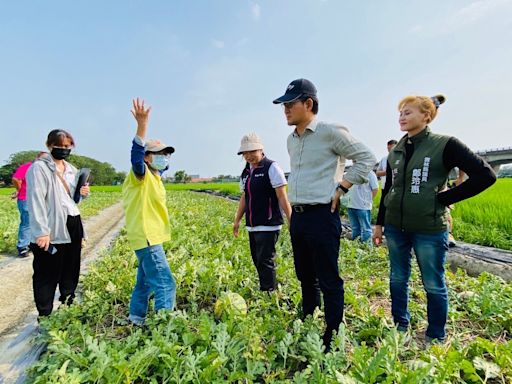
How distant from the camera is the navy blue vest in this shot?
3631 millimetres

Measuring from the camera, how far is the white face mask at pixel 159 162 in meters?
2.95

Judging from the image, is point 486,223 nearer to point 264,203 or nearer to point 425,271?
point 425,271

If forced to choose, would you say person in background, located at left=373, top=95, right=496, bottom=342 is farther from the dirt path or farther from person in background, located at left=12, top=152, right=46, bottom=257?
person in background, located at left=12, top=152, right=46, bottom=257

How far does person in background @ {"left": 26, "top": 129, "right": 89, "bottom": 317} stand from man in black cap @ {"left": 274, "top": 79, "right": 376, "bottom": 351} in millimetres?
2297

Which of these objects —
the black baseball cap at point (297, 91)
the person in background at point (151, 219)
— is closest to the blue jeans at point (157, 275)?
the person in background at point (151, 219)

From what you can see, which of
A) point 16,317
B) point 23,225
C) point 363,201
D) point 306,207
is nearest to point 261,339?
point 306,207

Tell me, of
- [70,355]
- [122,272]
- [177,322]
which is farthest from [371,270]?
[70,355]

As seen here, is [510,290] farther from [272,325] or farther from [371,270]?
[272,325]

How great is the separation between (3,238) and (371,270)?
26.2 ft

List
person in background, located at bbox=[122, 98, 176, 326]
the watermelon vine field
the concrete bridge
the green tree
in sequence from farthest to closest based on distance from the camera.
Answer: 1. the green tree
2. the concrete bridge
3. person in background, located at bbox=[122, 98, 176, 326]
4. the watermelon vine field

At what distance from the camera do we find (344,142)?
99.3 inches

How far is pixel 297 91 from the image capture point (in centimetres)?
255

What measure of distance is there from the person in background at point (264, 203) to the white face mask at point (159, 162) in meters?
0.91

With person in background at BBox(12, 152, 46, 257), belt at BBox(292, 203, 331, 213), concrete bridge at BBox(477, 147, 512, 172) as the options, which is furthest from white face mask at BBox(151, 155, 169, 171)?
concrete bridge at BBox(477, 147, 512, 172)
